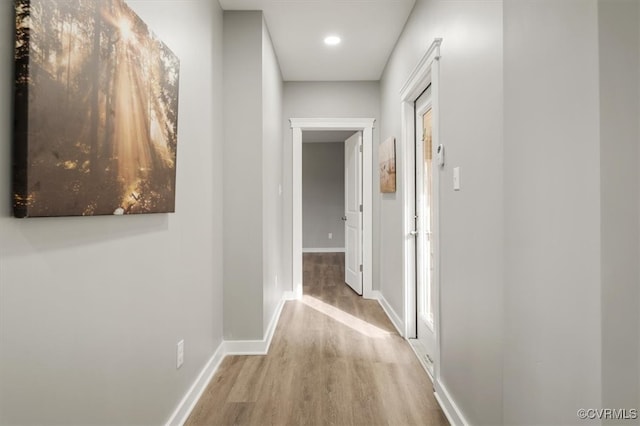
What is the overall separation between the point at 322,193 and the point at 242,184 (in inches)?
222

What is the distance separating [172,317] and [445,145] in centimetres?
169

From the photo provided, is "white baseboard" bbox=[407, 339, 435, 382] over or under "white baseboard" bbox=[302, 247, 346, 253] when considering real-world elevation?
under

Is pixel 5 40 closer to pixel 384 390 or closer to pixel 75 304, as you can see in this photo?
pixel 75 304

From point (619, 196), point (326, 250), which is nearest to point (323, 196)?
point (326, 250)

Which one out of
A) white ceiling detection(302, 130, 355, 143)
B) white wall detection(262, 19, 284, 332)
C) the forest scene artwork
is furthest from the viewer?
white ceiling detection(302, 130, 355, 143)

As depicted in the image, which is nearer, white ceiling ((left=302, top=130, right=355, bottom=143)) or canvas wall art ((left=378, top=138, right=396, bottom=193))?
canvas wall art ((left=378, top=138, right=396, bottom=193))

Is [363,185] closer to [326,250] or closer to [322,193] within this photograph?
[322,193]

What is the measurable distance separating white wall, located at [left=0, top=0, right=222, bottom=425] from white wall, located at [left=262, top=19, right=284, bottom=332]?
478 millimetres

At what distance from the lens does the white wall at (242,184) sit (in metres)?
2.74

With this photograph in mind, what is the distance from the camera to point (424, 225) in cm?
295

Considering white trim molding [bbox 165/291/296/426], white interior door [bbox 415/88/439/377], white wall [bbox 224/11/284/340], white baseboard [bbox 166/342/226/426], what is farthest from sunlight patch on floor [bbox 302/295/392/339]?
white baseboard [bbox 166/342/226/426]

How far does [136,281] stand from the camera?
1.43 m

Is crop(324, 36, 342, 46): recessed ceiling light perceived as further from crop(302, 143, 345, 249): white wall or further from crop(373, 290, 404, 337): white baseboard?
crop(302, 143, 345, 249): white wall

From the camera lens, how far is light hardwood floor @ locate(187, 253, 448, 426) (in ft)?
6.39
